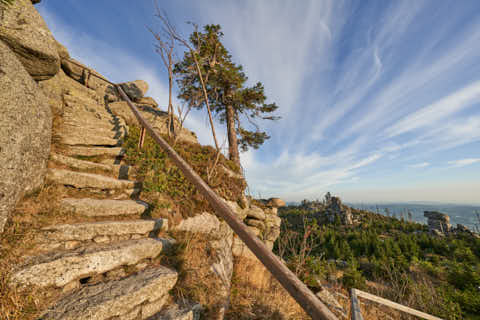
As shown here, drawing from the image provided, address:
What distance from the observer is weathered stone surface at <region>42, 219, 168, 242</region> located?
1.90m

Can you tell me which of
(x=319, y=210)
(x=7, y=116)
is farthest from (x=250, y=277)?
(x=319, y=210)

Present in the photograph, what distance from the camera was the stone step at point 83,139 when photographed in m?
3.94

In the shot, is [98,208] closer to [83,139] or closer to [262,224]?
[83,139]

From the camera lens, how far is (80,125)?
4570mm

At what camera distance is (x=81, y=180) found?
301cm

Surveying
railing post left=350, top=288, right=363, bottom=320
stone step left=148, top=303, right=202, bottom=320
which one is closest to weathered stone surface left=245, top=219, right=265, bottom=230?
railing post left=350, top=288, right=363, bottom=320

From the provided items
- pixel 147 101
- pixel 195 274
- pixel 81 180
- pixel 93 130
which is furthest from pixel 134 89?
pixel 195 274

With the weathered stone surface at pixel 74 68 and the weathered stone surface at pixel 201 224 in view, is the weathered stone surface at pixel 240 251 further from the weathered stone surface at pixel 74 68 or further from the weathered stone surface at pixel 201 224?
the weathered stone surface at pixel 74 68

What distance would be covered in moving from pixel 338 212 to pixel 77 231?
6534 centimetres

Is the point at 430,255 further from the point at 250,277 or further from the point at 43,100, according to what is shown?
the point at 43,100

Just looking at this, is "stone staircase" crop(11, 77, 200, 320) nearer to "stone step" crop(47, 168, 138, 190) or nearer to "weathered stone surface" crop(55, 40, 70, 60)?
"stone step" crop(47, 168, 138, 190)

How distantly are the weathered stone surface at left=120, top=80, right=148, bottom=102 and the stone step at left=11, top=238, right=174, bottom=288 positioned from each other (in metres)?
12.5

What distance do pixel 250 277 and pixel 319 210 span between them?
68618 millimetres

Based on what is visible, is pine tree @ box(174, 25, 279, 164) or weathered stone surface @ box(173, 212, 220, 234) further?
pine tree @ box(174, 25, 279, 164)
